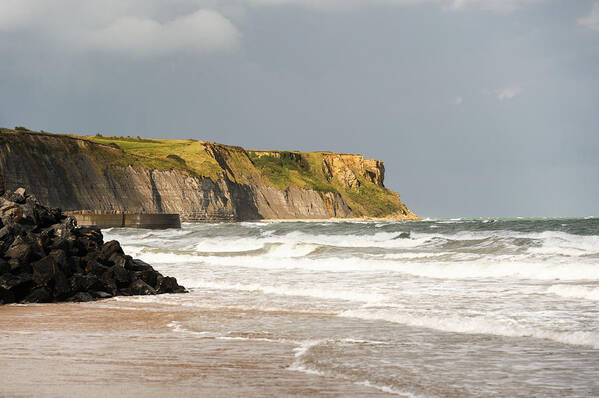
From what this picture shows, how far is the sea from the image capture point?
17.4 feet

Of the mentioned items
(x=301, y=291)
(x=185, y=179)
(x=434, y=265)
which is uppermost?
(x=185, y=179)

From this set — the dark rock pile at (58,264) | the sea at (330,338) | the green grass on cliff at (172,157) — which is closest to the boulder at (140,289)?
the dark rock pile at (58,264)

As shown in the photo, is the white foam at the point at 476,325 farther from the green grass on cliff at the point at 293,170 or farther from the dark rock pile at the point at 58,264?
the green grass on cliff at the point at 293,170

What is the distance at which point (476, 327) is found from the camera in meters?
8.25

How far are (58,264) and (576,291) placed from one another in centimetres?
1039

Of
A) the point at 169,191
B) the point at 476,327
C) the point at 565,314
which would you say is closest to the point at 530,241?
the point at 565,314

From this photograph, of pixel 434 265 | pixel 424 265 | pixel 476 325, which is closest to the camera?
pixel 476 325

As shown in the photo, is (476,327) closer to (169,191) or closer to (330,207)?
(169,191)

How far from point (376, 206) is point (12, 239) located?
150m

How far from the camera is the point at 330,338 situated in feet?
25.1

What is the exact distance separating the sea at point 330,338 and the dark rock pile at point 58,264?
700mm

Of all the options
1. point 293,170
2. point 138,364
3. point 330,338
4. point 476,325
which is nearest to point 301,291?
point 476,325

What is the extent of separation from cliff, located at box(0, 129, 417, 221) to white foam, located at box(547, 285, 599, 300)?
6364 centimetres

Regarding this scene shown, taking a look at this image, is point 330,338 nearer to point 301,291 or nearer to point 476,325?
point 476,325
